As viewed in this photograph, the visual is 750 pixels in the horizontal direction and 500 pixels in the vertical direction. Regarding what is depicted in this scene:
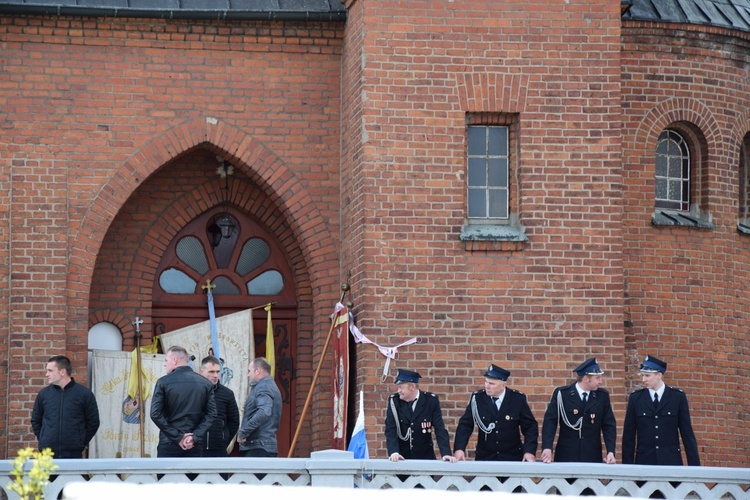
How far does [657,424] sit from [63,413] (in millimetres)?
5321

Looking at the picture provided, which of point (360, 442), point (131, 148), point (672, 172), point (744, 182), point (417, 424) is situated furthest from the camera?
point (744, 182)

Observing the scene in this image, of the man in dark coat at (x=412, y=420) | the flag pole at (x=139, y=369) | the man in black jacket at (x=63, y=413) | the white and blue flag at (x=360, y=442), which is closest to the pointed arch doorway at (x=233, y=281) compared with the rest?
the flag pole at (x=139, y=369)

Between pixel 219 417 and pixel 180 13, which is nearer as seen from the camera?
pixel 219 417

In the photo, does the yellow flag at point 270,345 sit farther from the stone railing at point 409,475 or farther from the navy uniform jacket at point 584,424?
the stone railing at point 409,475

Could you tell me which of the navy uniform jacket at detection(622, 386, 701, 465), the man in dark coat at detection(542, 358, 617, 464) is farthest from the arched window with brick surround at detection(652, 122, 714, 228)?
the navy uniform jacket at detection(622, 386, 701, 465)

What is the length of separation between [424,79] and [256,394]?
4.04 meters

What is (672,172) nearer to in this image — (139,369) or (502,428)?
(502,428)

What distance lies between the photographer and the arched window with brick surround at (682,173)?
19188 millimetres

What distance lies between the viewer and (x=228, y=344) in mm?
18656

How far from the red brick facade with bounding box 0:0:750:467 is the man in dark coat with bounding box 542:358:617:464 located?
199 cm

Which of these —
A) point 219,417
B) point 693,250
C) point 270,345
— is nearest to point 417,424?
point 219,417

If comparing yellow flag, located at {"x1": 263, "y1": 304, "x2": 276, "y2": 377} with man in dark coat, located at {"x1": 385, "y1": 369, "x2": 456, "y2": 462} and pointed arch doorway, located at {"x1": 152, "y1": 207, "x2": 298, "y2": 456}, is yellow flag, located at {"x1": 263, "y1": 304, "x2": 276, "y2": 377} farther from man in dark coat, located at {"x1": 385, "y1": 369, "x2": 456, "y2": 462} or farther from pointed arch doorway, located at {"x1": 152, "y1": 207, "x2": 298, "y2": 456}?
man in dark coat, located at {"x1": 385, "y1": 369, "x2": 456, "y2": 462}

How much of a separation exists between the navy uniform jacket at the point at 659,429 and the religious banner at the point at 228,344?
5.40m

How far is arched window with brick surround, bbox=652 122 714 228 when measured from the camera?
63.0 feet
